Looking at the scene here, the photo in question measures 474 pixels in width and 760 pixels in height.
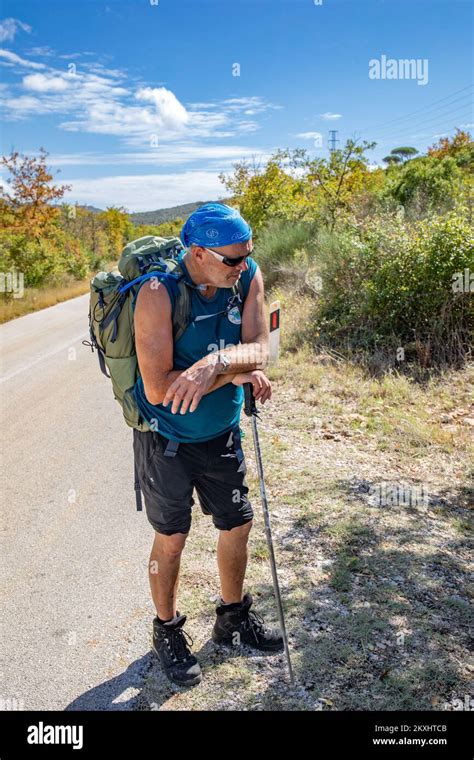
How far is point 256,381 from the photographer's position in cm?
249

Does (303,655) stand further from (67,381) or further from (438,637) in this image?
(67,381)

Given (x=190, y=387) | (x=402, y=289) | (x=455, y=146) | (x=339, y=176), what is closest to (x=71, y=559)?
(x=190, y=387)

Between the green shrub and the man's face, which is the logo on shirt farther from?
the green shrub

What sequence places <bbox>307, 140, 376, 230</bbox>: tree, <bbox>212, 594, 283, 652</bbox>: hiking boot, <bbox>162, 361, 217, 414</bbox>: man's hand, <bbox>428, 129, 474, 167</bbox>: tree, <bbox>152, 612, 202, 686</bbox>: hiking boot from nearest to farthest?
<bbox>162, 361, 217, 414</bbox>: man's hand
<bbox>152, 612, 202, 686</bbox>: hiking boot
<bbox>212, 594, 283, 652</bbox>: hiking boot
<bbox>307, 140, 376, 230</bbox>: tree
<bbox>428, 129, 474, 167</bbox>: tree

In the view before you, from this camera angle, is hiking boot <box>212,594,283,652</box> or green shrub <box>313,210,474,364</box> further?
green shrub <box>313,210,474,364</box>

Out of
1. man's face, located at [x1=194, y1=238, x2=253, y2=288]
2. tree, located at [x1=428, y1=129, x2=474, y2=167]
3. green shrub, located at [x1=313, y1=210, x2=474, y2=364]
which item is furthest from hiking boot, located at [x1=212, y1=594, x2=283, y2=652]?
tree, located at [x1=428, y1=129, x2=474, y2=167]

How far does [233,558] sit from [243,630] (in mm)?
412

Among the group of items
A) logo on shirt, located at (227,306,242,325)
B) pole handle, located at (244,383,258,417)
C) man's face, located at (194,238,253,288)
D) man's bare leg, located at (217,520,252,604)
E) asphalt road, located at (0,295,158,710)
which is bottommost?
asphalt road, located at (0,295,158,710)

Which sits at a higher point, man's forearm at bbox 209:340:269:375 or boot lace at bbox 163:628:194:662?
man's forearm at bbox 209:340:269:375

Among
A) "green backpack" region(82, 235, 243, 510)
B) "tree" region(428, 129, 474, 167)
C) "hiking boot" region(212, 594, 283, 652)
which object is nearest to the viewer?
"green backpack" region(82, 235, 243, 510)

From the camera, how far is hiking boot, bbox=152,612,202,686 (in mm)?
2621

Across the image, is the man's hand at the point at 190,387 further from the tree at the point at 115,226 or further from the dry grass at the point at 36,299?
the tree at the point at 115,226

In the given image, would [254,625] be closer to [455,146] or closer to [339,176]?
[339,176]

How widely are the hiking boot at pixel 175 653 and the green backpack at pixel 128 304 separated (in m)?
0.96
